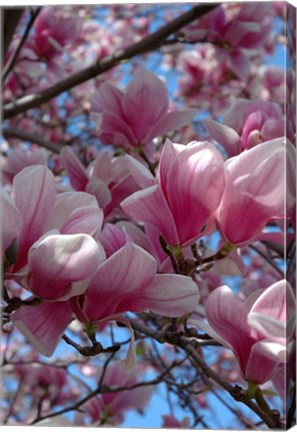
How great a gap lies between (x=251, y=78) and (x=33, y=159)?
107 cm

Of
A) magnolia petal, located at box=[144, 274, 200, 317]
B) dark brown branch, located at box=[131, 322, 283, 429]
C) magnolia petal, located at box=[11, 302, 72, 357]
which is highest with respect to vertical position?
magnolia petal, located at box=[144, 274, 200, 317]

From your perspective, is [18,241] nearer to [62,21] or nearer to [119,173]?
[119,173]

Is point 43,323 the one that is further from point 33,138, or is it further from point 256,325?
point 33,138

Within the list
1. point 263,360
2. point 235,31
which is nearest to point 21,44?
point 235,31

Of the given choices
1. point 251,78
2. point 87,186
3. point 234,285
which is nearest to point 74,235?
point 87,186

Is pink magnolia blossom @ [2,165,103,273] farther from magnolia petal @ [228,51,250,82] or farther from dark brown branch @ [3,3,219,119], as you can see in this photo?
magnolia petal @ [228,51,250,82]

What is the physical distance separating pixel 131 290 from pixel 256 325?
0.10 meters

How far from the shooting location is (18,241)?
0.60m

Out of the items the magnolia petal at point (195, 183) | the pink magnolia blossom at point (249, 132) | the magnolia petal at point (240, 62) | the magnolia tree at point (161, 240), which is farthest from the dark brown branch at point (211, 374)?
the magnolia petal at point (240, 62)

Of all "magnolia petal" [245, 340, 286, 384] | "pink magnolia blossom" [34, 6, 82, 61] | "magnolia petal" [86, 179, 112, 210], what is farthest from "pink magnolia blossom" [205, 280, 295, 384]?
"pink magnolia blossom" [34, 6, 82, 61]

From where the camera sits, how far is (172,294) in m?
0.60

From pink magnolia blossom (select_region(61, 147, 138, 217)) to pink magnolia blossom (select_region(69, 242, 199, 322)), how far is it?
Answer: 315 millimetres

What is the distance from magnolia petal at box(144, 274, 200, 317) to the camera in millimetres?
597

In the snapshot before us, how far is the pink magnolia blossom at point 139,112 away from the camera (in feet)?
3.18
